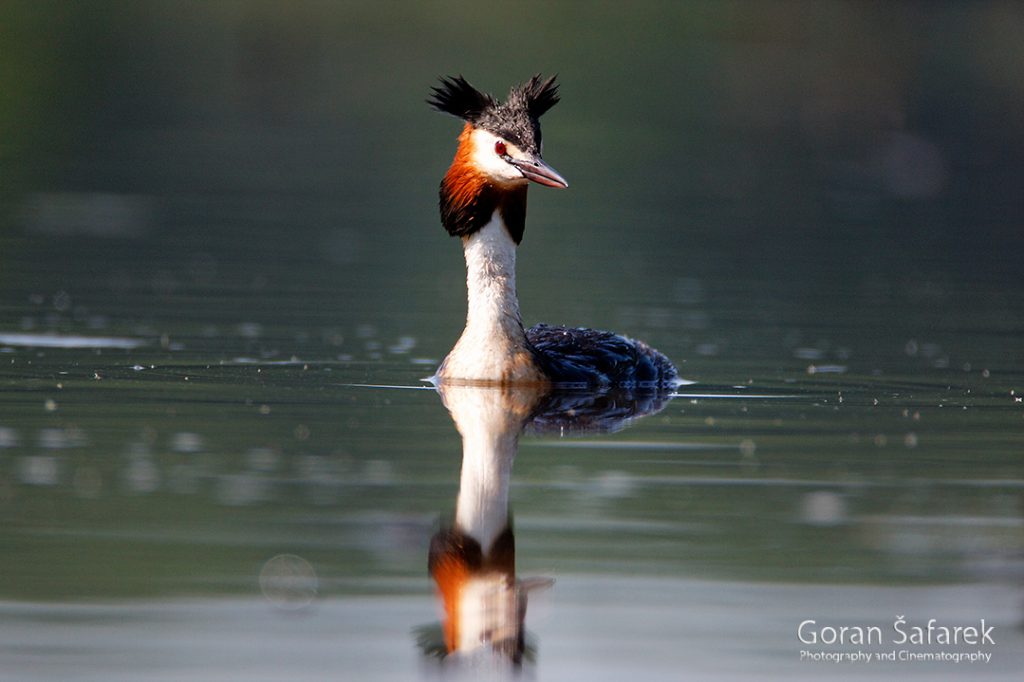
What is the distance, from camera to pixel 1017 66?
51969 millimetres

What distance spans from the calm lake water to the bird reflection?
0.12 meters

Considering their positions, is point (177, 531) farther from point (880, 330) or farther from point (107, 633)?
point (880, 330)

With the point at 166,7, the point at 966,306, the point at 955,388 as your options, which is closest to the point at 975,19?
the point at 166,7

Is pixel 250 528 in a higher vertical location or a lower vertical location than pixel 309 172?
lower

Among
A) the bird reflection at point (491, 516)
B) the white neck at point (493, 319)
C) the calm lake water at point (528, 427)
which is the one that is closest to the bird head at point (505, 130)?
the white neck at point (493, 319)

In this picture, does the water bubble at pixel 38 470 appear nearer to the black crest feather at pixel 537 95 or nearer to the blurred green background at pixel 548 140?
the black crest feather at pixel 537 95

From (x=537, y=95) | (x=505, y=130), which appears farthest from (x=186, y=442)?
(x=537, y=95)

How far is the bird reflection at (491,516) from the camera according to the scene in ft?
25.7

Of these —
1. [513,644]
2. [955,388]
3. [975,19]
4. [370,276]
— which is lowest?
[513,644]

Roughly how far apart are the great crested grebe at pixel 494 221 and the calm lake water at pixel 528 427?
1.78 feet

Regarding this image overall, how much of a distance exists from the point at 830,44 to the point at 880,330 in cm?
3980

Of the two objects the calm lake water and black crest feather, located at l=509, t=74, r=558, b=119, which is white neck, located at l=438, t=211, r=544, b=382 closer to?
the calm lake water

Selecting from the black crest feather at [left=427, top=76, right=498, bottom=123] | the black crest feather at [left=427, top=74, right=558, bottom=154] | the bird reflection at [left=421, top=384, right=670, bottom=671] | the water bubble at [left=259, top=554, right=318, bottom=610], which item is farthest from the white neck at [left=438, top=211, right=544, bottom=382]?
the water bubble at [left=259, top=554, right=318, bottom=610]

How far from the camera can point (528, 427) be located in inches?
492
